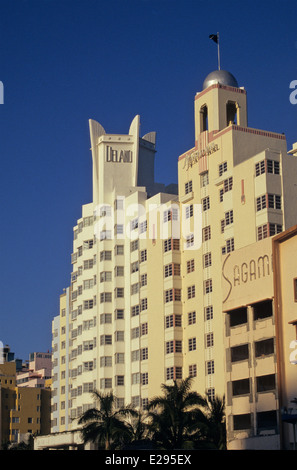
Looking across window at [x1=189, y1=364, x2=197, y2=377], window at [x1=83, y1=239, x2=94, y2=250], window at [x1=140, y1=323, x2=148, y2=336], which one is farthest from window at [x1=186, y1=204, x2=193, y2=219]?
window at [x1=83, y1=239, x2=94, y2=250]

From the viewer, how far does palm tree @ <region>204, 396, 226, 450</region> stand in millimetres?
79688

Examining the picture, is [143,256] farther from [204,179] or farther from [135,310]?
[204,179]

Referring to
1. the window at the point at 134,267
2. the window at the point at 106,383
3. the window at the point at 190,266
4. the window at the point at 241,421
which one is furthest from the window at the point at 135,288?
the window at the point at 241,421

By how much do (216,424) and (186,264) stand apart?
24076 millimetres

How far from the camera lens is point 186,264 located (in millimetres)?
100500

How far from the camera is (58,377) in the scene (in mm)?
138500

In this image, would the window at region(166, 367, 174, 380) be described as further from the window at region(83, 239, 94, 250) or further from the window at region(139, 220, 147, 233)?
the window at region(83, 239, 94, 250)

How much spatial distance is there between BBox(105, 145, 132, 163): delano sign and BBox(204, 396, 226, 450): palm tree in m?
42.3

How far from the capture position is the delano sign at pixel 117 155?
118 metres

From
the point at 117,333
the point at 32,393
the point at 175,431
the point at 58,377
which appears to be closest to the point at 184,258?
the point at 117,333

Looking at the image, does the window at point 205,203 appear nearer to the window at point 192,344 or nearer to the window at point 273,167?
the window at point 273,167

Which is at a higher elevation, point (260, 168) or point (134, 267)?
point (260, 168)

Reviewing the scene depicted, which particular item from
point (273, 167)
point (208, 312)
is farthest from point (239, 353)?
point (273, 167)

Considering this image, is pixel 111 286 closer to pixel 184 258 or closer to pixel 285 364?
→ pixel 184 258
